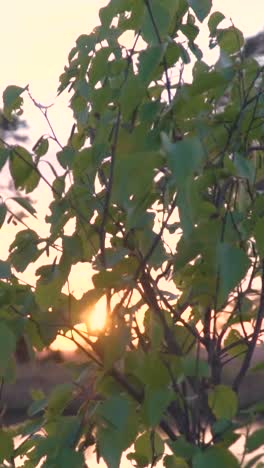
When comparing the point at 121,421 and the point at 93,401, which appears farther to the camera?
the point at 93,401

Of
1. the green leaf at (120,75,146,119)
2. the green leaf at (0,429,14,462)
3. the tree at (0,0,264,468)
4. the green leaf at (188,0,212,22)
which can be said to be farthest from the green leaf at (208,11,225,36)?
the green leaf at (0,429,14,462)

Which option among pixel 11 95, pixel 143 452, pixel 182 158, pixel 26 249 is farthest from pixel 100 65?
pixel 143 452

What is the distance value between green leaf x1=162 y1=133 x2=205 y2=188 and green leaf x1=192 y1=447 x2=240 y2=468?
0.92 feet

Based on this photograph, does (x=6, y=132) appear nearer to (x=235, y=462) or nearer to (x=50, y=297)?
(x=50, y=297)

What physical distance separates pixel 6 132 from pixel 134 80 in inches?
41.1

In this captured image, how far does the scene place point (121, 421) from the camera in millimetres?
956

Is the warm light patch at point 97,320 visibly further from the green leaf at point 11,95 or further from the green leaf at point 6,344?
the green leaf at point 11,95

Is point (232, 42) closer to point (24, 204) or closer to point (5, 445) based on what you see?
point (24, 204)

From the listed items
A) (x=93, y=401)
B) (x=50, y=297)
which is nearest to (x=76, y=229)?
(x=50, y=297)

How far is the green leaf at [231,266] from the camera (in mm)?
875

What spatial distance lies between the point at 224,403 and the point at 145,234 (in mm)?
203

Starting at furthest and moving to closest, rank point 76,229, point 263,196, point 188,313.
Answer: point 188,313 < point 76,229 < point 263,196

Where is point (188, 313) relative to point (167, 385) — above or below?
above

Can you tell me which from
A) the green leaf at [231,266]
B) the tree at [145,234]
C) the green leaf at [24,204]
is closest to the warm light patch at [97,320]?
the tree at [145,234]
